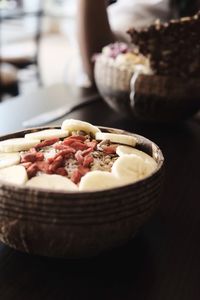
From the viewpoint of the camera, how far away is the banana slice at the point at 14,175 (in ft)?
1.62

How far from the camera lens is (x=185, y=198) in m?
0.69

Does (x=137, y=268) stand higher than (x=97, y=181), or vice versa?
(x=97, y=181)

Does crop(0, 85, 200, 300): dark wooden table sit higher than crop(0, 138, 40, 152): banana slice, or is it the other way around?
crop(0, 138, 40, 152): banana slice

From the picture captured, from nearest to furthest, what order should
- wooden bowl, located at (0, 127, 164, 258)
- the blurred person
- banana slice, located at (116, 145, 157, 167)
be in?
1. wooden bowl, located at (0, 127, 164, 258)
2. banana slice, located at (116, 145, 157, 167)
3. the blurred person

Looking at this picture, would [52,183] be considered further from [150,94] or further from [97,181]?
[150,94]

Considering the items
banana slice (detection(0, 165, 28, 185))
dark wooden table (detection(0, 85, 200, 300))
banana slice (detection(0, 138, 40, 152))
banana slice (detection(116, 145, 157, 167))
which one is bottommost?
dark wooden table (detection(0, 85, 200, 300))

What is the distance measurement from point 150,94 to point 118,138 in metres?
0.35

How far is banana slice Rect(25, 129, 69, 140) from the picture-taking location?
0.61m

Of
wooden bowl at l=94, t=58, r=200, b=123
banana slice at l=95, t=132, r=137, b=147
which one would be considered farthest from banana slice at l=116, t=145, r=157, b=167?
wooden bowl at l=94, t=58, r=200, b=123

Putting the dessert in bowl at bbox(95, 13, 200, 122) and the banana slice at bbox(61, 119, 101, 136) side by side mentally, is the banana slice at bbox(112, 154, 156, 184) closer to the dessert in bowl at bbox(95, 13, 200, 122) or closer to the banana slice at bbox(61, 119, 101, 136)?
the banana slice at bbox(61, 119, 101, 136)

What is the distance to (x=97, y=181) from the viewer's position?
49 cm

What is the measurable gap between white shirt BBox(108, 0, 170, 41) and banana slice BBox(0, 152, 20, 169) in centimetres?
89

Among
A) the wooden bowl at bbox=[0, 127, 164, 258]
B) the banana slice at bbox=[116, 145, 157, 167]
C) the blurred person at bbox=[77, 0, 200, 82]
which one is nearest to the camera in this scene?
the wooden bowl at bbox=[0, 127, 164, 258]

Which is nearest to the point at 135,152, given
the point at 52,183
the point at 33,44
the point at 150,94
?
the point at 52,183
